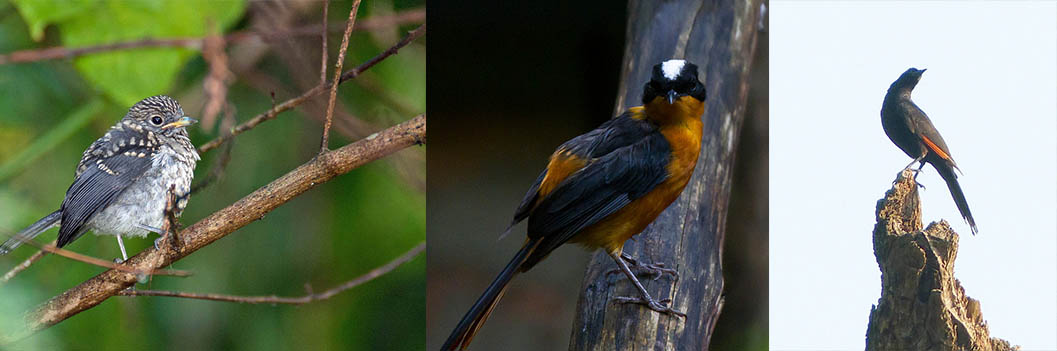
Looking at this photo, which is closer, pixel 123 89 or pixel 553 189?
pixel 123 89

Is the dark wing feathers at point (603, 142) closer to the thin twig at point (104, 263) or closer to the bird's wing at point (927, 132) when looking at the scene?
the thin twig at point (104, 263)

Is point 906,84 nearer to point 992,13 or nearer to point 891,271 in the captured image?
point 992,13

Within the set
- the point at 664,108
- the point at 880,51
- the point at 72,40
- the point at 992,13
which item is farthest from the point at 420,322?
the point at 992,13

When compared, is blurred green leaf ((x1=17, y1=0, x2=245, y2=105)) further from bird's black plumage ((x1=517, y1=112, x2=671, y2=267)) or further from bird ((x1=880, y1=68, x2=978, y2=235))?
bird ((x1=880, y1=68, x2=978, y2=235))

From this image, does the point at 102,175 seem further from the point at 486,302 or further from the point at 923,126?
the point at 923,126

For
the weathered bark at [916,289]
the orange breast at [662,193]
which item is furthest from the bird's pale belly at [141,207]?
the weathered bark at [916,289]

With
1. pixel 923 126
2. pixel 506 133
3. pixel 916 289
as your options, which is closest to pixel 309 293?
pixel 506 133
